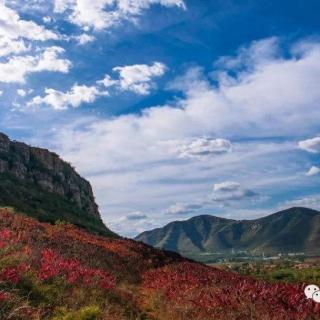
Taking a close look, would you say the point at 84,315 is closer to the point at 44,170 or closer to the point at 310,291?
→ the point at 310,291

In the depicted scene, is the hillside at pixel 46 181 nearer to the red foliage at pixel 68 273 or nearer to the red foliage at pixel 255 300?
the red foliage at pixel 68 273

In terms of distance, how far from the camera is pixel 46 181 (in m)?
72.1

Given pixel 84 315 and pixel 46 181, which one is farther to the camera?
pixel 46 181

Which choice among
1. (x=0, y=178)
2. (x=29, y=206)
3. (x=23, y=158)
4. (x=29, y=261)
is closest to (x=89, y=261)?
(x=29, y=261)

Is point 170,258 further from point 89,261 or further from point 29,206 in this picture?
point 29,206

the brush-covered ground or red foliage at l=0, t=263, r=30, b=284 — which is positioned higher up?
red foliage at l=0, t=263, r=30, b=284

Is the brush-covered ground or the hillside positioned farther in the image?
the hillside

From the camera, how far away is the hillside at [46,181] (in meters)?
55.7

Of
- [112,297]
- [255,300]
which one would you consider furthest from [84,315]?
[112,297]

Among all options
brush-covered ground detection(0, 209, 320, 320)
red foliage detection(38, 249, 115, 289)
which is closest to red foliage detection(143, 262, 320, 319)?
brush-covered ground detection(0, 209, 320, 320)

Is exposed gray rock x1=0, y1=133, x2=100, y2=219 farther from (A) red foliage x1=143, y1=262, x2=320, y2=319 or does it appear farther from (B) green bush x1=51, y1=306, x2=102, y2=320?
(B) green bush x1=51, y1=306, x2=102, y2=320

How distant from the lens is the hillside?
5572cm

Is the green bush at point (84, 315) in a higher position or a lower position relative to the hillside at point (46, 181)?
lower

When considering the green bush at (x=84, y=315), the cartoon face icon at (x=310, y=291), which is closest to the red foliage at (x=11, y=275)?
the green bush at (x=84, y=315)
